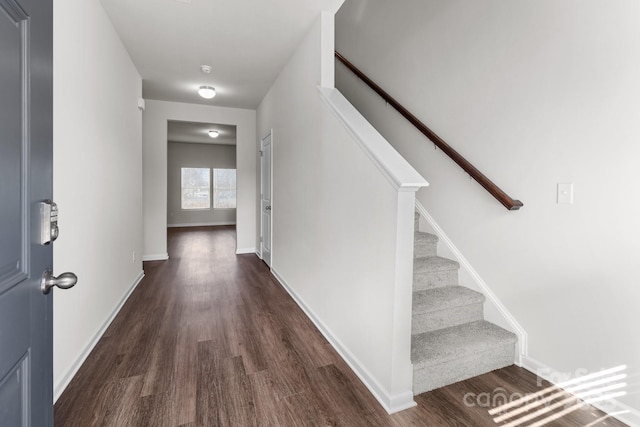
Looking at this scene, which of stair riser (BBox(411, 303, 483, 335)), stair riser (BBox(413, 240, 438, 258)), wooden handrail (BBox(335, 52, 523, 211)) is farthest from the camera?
stair riser (BBox(413, 240, 438, 258))

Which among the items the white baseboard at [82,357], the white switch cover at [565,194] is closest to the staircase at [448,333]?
the white switch cover at [565,194]

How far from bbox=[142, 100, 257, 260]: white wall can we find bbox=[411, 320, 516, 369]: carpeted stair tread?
434 centimetres

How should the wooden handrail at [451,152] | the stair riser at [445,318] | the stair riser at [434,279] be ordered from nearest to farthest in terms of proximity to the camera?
the wooden handrail at [451,152] < the stair riser at [445,318] < the stair riser at [434,279]

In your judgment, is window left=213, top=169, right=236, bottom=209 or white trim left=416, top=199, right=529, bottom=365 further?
window left=213, top=169, right=236, bottom=209

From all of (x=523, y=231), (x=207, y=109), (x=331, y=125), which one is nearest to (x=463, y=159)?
(x=523, y=231)

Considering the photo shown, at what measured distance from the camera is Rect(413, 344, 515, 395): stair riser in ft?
5.76

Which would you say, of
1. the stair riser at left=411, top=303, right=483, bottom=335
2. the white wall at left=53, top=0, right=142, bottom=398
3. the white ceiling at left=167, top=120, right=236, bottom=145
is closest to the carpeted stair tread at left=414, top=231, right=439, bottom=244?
the stair riser at left=411, top=303, right=483, bottom=335

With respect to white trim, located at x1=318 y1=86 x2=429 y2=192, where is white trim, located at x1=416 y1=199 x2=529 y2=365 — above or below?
below

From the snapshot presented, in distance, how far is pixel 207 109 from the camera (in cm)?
530

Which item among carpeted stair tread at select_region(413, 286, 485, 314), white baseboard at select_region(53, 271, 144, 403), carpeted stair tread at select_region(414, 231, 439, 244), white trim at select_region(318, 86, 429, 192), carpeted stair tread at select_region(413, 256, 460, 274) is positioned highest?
white trim at select_region(318, 86, 429, 192)

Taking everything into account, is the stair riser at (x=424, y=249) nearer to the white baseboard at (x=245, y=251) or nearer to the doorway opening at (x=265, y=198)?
the doorway opening at (x=265, y=198)

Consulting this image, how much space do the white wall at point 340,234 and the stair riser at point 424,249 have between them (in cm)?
76

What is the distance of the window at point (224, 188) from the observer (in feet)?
33.3

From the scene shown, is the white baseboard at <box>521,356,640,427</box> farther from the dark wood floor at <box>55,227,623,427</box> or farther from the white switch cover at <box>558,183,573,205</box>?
the white switch cover at <box>558,183,573,205</box>
